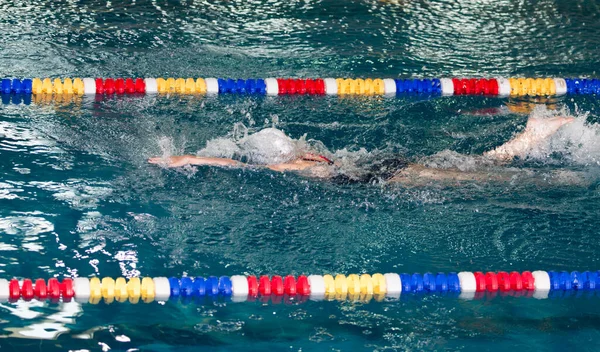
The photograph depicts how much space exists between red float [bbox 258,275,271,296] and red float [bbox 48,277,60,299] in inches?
32.0

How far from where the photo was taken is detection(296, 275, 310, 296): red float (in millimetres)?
3602

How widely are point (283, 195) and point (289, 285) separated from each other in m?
0.86

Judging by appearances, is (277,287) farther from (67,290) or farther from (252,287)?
(67,290)

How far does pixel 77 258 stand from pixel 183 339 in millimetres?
730

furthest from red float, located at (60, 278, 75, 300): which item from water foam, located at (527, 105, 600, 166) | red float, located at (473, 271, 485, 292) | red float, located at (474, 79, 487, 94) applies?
red float, located at (474, 79, 487, 94)

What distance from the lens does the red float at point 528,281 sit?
3.71m

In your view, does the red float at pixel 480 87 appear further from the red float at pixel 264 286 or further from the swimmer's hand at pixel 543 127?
the red float at pixel 264 286

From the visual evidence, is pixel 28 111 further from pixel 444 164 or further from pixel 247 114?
pixel 444 164

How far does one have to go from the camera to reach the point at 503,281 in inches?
146

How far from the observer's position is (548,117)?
16.3 feet

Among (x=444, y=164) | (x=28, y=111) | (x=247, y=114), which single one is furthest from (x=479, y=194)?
(x=28, y=111)

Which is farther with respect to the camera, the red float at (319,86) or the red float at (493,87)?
the red float at (493,87)

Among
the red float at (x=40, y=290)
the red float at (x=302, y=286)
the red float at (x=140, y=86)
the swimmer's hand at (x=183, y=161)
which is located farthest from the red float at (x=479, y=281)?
the red float at (x=140, y=86)

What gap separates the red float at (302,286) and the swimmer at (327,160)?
3.36 ft
